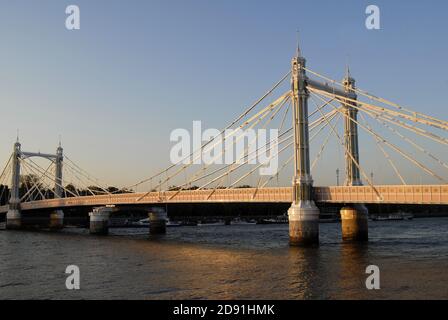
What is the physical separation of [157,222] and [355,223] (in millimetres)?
46935

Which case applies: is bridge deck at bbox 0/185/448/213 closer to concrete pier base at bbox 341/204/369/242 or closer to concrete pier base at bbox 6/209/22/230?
concrete pier base at bbox 341/204/369/242

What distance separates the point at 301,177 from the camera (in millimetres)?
56219

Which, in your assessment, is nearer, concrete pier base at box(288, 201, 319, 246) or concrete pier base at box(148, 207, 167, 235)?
concrete pier base at box(288, 201, 319, 246)

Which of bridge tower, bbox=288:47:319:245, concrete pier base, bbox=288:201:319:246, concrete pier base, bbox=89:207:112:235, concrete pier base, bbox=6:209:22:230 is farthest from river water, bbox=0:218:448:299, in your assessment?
concrete pier base, bbox=6:209:22:230

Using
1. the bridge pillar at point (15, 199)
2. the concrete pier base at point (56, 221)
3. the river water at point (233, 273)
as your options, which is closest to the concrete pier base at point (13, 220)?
the bridge pillar at point (15, 199)

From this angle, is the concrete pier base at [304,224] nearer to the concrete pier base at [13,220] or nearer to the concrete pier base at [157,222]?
the concrete pier base at [157,222]

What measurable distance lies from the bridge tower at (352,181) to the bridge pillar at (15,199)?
8221cm

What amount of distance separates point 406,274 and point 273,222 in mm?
123069

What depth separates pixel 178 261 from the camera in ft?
149

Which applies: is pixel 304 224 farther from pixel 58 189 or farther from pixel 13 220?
pixel 58 189

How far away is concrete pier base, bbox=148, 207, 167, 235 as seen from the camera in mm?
98812

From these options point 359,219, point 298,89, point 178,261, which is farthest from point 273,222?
point 178,261

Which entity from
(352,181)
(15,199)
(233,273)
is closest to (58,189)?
(15,199)

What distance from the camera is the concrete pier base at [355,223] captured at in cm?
6488
